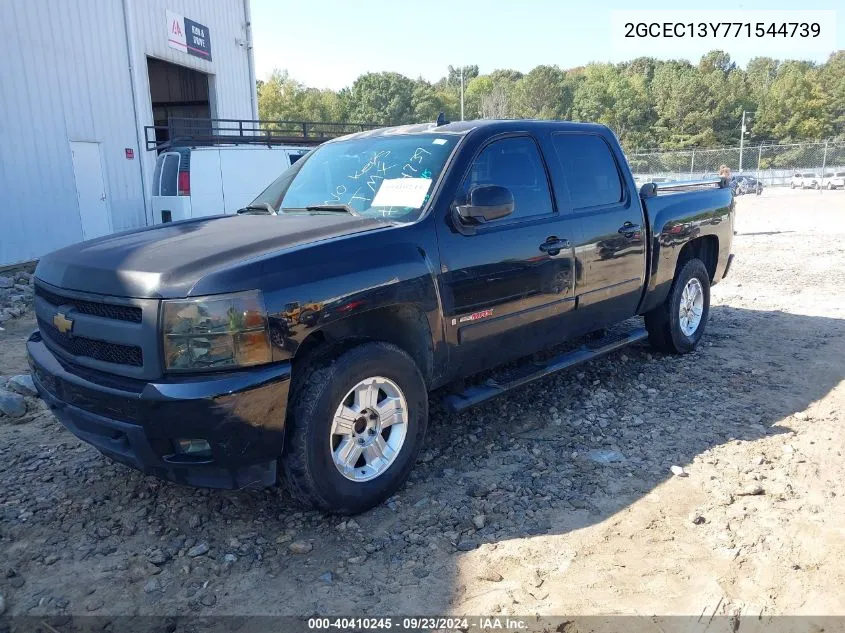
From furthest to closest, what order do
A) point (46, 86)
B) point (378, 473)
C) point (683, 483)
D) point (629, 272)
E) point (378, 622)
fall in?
point (46, 86), point (629, 272), point (683, 483), point (378, 473), point (378, 622)

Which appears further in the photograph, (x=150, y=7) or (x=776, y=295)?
(x=150, y=7)

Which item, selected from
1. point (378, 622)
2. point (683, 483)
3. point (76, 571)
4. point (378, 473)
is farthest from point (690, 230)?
point (76, 571)

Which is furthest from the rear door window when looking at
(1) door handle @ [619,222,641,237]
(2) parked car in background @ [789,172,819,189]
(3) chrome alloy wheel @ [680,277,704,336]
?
(2) parked car in background @ [789,172,819,189]

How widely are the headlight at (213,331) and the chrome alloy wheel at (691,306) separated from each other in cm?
417

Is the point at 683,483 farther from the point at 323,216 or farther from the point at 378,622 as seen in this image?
the point at 323,216

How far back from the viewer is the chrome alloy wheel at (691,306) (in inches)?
224

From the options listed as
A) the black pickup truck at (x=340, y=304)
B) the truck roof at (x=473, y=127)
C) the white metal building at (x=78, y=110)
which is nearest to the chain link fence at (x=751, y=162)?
the white metal building at (x=78, y=110)

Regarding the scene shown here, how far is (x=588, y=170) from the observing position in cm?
462

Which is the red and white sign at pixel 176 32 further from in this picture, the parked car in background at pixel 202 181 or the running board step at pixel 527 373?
the running board step at pixel 527 373

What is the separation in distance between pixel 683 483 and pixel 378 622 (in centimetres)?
192

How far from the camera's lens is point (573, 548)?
2969mm

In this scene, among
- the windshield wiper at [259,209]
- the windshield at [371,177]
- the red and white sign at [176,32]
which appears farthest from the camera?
the red and white sign at [176,32]

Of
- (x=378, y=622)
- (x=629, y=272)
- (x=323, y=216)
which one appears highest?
(x=323, y=216)

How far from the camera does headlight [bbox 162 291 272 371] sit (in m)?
2.64
